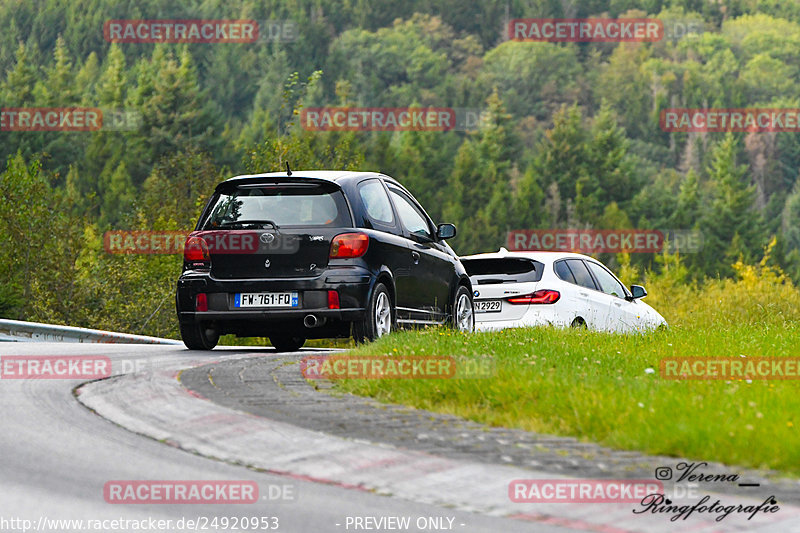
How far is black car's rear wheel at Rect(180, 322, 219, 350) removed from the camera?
509 inches

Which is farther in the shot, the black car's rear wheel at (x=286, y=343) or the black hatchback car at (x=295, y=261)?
the black car's rear wheel at (x=286, y=343)

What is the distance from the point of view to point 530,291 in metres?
16.0

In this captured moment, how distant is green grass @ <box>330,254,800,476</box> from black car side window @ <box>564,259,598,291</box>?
4.20 m

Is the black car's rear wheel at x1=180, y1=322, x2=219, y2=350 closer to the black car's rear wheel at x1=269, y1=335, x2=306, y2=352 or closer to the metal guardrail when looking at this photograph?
the black car's rear wheel at x1=269, y1=335, x2=306, y2=352

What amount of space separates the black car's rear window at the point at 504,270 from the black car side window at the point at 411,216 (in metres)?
2.22

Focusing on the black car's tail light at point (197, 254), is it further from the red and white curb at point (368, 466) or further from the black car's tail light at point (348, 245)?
the red and white curb at point (368, 466)

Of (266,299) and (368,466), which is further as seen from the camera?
(266,299)

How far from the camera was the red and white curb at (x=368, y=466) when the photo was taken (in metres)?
5.40

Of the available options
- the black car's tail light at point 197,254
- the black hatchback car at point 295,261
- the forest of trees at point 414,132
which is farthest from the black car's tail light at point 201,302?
Result: the forest of trees at point 414,132

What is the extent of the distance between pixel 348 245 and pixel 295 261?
563mm

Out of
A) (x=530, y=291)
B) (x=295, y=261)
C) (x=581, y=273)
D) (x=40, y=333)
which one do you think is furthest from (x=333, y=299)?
(x=40, y=333)

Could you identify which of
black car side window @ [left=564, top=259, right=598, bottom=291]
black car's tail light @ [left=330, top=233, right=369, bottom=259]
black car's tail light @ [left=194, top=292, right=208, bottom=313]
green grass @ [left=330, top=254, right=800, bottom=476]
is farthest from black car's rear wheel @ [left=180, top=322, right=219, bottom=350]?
black car side window @ [left=564, top=259, right=598, bottom=291]

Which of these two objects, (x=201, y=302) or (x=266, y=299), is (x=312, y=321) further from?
(x=201, y=302)

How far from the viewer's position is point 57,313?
47344 mm
